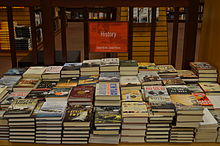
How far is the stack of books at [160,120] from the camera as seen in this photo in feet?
6.17

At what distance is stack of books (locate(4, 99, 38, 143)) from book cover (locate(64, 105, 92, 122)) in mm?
252

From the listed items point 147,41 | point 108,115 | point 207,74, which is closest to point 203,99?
point 207,74

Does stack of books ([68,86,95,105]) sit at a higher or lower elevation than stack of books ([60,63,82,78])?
lower

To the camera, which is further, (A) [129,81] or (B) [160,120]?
(A) [129,81]

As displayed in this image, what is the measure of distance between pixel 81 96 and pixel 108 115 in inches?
11.4

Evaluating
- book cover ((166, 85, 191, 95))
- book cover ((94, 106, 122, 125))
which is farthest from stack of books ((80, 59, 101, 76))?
book cover ((166, 85, 191, 95))

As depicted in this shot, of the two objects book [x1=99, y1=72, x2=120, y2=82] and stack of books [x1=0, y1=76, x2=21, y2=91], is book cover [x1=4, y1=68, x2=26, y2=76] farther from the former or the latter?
book [x1=99, y1=72, x2=120, y2=82]

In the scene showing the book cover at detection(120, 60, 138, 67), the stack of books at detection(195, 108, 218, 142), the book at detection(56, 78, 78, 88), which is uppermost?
the book cover at detection(120, 60, 138, 67)

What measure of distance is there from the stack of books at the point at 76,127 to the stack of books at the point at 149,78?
639 millimetres

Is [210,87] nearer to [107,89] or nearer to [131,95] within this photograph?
[131,95]

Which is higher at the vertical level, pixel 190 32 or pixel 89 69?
pixel 190 32

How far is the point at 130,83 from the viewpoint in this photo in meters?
2.33

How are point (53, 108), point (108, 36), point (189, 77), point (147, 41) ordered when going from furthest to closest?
point (147, 41) < point (108, 36) < point (189, 77) < point (53, 108)

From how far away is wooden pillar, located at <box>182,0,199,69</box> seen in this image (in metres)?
2.73
